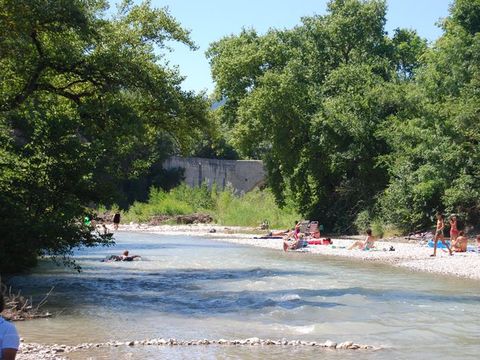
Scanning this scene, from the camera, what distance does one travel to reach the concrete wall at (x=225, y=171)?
7119cm

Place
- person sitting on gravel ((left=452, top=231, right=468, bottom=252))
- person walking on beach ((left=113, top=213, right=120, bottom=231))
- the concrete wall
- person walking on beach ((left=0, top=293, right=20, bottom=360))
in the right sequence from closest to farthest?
person walking on beach ((left=0, top=293, right=20, bottom=360)), person sitting on gravel ((left=452, top=231, right=468, bottom=252)), person walking on beach ((left=113, top=213, right=120, bottom=231)), the concrete wall

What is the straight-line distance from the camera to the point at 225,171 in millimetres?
71188

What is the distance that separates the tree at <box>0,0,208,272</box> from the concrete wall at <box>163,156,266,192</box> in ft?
153

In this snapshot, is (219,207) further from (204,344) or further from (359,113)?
(204,344)

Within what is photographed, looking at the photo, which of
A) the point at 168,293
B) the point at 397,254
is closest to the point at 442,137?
the point at 397,254

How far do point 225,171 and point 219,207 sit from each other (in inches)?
489

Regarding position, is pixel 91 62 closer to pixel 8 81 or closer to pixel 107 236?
pixel 8 81

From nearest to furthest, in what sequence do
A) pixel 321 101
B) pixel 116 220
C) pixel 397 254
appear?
pixel 397 254, pixel 321 101, pixel 116 220

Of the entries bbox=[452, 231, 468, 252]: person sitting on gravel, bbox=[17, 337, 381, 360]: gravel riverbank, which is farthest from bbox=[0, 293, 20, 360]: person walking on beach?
bbox=[452, 231, 468, 252]: person sitting on gravel

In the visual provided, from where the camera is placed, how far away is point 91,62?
20.1 meters

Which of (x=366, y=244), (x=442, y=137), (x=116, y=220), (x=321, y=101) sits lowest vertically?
(x=366, y=244)

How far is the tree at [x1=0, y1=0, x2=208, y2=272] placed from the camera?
17.6 meters

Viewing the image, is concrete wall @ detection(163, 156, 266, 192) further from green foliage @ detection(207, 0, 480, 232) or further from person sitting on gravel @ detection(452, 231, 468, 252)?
person sitting on gravel @ detection(452, 231, 468, 252)

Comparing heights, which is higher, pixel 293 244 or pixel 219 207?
pixel 219 207
